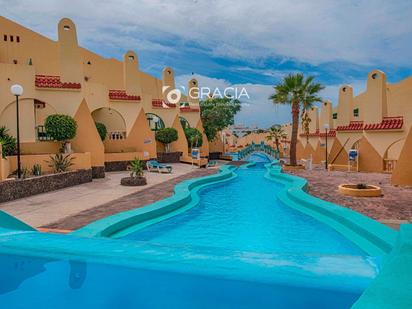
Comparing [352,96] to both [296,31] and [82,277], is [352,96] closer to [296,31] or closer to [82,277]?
[296,31]

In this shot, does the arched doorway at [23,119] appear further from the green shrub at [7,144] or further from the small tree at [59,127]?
the green shrub at [7,144]

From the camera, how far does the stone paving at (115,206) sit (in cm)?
769

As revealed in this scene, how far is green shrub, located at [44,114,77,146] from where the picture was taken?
52.1 ft

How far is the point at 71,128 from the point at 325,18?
1362 centimetres

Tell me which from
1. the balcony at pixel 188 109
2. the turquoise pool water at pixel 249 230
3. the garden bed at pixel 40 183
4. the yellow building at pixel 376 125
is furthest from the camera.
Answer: the balcony at pixel 188 109

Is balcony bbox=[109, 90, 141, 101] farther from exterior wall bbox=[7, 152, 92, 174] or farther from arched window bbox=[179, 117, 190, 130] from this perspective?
arched window bbox=[179, 117, 190, 130]

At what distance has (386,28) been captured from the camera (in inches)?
595

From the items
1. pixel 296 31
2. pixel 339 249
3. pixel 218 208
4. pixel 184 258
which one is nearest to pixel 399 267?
pixel 184 258

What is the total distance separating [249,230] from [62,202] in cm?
660

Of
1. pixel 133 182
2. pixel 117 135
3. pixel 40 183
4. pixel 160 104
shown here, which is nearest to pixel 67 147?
pixel 40 183

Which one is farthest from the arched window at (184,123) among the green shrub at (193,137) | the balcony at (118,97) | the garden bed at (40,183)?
the garden bed at (40,183)

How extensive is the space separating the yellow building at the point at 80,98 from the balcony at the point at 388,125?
15828mm

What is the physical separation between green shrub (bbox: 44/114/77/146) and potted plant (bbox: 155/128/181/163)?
1132cm

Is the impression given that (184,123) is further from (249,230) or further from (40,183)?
(249,230)
